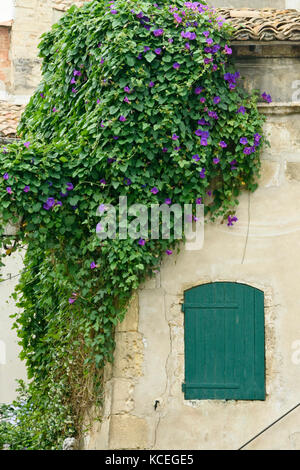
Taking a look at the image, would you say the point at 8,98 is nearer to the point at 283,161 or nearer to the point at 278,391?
the point at 283,161

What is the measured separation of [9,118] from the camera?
34.1 ft

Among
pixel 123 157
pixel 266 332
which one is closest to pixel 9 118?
pixel 123 157

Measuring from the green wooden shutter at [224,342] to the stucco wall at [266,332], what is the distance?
8 cm

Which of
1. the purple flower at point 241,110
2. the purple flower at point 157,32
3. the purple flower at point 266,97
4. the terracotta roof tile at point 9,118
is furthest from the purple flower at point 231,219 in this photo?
the terracotta roof tile at point 9,118

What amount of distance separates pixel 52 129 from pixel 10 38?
7.68m

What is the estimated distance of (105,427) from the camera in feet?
25.0

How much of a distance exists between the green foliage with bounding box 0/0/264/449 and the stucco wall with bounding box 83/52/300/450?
0.70ft

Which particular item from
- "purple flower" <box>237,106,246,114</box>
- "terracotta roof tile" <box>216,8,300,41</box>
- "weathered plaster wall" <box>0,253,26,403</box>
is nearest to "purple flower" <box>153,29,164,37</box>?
"terracotta roof tile" <box>216,8,300,41</box>

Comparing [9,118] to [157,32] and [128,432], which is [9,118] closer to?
[157,32]

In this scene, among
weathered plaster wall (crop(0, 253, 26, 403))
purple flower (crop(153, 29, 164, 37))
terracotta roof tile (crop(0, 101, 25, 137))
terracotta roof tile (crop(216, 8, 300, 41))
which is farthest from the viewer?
weathered plaster wall (crop(0, 253, 26, 403))

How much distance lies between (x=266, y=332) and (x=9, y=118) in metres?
4.80

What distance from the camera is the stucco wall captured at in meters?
7.64

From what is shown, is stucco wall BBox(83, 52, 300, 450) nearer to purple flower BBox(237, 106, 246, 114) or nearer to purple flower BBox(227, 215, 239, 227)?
purple flower BBox(227, 215, 239, 227)

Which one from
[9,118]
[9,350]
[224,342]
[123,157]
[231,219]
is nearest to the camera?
[123,157]
